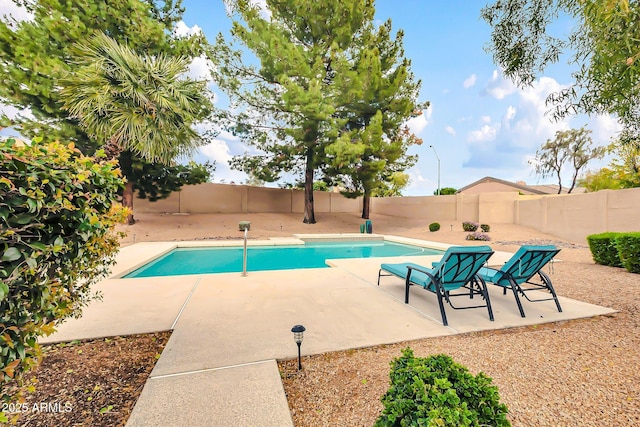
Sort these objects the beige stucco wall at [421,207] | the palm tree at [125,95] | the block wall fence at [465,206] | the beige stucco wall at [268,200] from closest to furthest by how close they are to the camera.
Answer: the palm tree at [125,95] < the block wall fence at [465,206] < the beige stucco wall at [421,207] < the beige stucco wall at [268,200]

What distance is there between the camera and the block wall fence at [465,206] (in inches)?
430

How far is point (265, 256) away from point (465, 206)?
1473cm

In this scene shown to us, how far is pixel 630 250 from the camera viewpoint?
5.73 metres

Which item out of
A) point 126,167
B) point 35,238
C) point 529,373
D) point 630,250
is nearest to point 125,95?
point 126,167

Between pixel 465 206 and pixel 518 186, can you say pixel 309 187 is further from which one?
pixel 518 186

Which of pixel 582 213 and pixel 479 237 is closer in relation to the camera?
pixel 582 213

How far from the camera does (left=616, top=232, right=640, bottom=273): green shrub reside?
221 inches

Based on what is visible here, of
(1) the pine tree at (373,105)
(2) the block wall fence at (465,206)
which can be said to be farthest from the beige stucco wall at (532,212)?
(1) the pine tree at (373,105)

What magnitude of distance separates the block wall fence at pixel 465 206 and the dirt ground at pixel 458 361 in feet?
34.3

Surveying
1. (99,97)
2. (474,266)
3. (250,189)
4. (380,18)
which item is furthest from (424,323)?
(250,189)

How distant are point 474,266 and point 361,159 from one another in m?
12.4

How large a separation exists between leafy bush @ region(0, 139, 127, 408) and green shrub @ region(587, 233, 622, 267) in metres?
9.01

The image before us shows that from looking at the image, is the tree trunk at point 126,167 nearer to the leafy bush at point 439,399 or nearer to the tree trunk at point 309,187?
the tree trunk at point 309,187

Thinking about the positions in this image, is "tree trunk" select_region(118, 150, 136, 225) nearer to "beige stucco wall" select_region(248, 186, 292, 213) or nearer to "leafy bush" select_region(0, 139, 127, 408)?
"beige stucco wall" select_region(248, 186, 292, 213)
